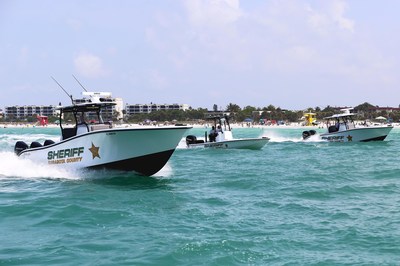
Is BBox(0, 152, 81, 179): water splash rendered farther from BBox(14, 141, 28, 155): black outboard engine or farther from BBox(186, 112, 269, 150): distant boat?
BBox(186, 112, 269, 150): distant boat

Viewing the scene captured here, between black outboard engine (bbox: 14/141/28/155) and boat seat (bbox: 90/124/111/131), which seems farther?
black outboard engine (bbox: 14/141/28/155)

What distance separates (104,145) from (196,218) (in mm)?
5976

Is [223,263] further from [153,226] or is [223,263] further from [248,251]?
[153,226]

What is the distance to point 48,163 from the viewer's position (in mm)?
16859

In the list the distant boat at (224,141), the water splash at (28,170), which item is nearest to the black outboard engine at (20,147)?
the water splash at (28,170)

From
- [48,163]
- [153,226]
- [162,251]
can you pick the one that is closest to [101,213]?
[153,226]

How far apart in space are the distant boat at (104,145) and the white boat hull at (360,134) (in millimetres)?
25981

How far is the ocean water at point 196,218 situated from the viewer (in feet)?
26.2

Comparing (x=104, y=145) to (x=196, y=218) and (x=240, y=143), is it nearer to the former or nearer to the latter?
(x=196, y=218)

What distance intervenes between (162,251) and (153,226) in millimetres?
1802

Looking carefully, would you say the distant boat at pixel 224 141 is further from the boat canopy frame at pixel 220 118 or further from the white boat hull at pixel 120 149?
the white boat hull at pixel 120 149

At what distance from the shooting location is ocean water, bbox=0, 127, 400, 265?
798 centimetres

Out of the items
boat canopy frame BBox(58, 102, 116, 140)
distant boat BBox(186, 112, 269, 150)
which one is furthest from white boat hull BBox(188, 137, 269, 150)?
boat canopy frame BBox(58, 102, 116, 140)

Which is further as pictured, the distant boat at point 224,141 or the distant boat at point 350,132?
the distant boat at point 350,132
